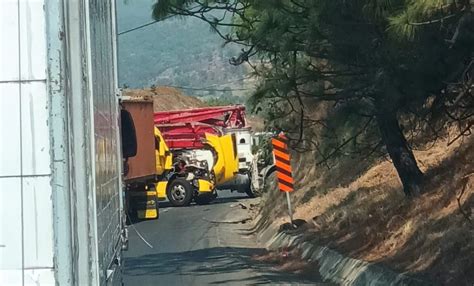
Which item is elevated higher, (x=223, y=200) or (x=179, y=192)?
(x=179, y=192)

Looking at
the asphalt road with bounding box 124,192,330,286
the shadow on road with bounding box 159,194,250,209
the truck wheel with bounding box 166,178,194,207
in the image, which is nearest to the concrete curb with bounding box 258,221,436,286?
the asphalt road with bounding box 124,192,330,286

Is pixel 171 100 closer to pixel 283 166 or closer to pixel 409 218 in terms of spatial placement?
pixel 283 166

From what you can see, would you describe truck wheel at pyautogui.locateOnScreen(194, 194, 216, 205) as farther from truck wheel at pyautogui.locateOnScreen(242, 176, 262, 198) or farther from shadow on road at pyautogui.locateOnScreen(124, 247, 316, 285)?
shadow on road at pyautogui.locateOnScreen(124, 247, 316, 285)

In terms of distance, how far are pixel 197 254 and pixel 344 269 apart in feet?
18.8

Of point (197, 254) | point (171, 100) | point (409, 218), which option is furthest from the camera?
point (171, 100)

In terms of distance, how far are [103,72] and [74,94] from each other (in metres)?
2.12

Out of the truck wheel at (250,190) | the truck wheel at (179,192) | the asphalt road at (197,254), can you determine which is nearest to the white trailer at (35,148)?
the asphalt road at (197,254)

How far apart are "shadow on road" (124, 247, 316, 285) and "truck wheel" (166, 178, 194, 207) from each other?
48.8 feet

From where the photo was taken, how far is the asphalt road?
1543cm

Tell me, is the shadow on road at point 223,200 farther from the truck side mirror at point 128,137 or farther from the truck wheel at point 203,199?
the truck side mirror at point 128,137

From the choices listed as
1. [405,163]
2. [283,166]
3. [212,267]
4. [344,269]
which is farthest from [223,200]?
[344,269]

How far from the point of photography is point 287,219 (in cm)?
2270

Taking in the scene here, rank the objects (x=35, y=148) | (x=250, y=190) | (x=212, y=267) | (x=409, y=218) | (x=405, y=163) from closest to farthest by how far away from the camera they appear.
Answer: (x=35, y=148), (x=409, y=218), (x=405, y=163), (x=212, y=267), (x=250, y=190)

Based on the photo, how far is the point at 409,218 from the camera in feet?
49.2
